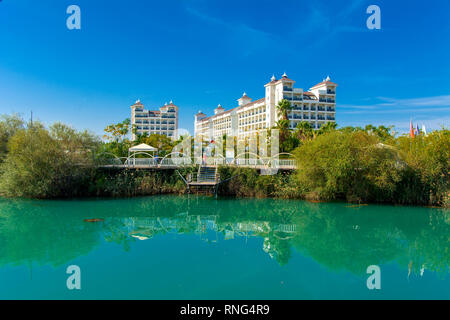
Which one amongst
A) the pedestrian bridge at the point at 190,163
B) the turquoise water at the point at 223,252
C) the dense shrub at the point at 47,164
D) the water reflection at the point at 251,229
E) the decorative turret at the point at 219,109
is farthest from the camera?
the decorative turret at the point at 219,109

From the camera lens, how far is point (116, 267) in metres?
8.01

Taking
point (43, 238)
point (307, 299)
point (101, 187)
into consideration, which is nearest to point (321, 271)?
point (307, 299)

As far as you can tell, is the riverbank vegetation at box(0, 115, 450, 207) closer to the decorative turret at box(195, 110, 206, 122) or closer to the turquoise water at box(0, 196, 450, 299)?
the turquoise water at box(0, 196, 450, 299)

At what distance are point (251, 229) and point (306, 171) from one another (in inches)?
277

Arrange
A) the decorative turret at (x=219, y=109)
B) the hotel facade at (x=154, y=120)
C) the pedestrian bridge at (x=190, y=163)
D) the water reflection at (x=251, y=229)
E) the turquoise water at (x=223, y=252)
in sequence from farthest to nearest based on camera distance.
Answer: the decorative turret at (x=219, y=109)
the hotel facade at (x=154, y=120)
the pedestrian bridge at (x=190, y=163)
the water reflection at (x=251, y=229)
the turquoise water at (x=223, y=252)

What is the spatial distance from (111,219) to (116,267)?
6574 mm

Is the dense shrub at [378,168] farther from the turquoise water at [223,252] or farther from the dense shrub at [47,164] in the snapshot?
the dense shrub at [47,164]

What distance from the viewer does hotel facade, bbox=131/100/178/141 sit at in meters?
84.2

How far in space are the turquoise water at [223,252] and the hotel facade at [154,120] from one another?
68.9 m

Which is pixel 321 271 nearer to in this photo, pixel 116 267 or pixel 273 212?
pixel 116 267

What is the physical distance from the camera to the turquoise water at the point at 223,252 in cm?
677

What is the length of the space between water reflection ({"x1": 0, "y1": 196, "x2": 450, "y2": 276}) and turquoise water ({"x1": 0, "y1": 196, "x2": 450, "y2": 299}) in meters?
0.04

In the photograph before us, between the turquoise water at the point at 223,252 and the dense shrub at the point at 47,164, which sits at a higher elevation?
the dense shrub at the point at 47,164

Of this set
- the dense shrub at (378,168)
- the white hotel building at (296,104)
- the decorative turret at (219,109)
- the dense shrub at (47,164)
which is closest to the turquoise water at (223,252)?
the dense shrub at (378,168)
